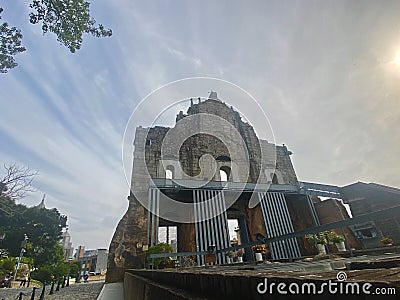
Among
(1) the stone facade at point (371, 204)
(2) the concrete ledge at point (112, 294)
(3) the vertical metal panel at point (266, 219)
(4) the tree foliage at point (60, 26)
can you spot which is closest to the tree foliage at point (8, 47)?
(4) the tree foliage at point (60, 26)

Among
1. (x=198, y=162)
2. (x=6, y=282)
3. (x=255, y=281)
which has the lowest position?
(x=6, y=282)

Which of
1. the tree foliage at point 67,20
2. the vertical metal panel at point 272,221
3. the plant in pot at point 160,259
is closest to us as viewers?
the tree foliage at point 67,20

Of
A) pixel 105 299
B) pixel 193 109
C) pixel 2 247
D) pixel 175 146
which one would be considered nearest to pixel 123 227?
pixel 105 299

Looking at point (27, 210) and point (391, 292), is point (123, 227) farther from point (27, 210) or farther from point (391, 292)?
point (27, 210)

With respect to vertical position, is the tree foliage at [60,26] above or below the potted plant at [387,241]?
above

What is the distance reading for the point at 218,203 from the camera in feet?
32.7

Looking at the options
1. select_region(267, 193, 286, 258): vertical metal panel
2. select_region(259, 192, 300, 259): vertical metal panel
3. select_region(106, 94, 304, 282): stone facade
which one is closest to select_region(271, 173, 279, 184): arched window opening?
select_region(106, 94, 304, 282): stone facade

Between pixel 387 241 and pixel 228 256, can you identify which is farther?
pixel 228 256

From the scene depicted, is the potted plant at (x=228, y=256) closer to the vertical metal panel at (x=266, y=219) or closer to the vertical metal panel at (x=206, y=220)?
the vertical metal panel at (x=206, y=220)

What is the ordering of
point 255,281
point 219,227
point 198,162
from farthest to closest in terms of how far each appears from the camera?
point 198,162
point 219,227
point 255,281

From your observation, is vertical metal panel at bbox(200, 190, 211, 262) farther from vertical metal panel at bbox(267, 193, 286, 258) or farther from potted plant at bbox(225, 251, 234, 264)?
vertical metal panel at bbox(267, 193, 286, 258)

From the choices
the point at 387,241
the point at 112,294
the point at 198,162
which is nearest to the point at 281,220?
the point at 387,241

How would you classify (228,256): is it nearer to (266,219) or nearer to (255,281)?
(266,219)

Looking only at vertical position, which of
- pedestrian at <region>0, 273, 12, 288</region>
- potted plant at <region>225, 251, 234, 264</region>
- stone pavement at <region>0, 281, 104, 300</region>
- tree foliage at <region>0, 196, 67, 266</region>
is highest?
tree foliage at <region>0, 196, 67, 266</region>
